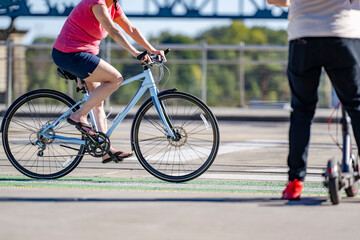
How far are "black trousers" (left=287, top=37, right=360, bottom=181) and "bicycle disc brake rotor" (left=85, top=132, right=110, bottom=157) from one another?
162 centimetres

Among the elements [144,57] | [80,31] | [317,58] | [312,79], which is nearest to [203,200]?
[312,79]

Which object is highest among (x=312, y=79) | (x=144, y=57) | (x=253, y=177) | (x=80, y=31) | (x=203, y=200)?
(x=80, y=31)

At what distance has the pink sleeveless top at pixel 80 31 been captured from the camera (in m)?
6.16

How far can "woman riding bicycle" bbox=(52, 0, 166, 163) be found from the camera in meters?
6.14

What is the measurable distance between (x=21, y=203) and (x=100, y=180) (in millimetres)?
1435

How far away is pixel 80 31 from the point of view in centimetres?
620

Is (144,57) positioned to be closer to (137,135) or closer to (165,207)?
(137,135)

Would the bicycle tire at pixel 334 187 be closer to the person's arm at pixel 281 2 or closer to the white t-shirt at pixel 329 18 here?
the white t-shirt at pixel 329 18

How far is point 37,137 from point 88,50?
0.86m

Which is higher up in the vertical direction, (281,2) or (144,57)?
(281,2)

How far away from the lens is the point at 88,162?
7.79 meters

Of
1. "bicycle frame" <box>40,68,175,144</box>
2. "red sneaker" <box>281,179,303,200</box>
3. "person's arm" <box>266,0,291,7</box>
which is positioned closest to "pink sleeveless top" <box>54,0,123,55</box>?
"bicycle frame" <box>40,68,175,144</box>

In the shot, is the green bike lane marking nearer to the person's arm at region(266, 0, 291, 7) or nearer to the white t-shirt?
the white t-shirt

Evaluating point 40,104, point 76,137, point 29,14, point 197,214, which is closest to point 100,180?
point 76,137
